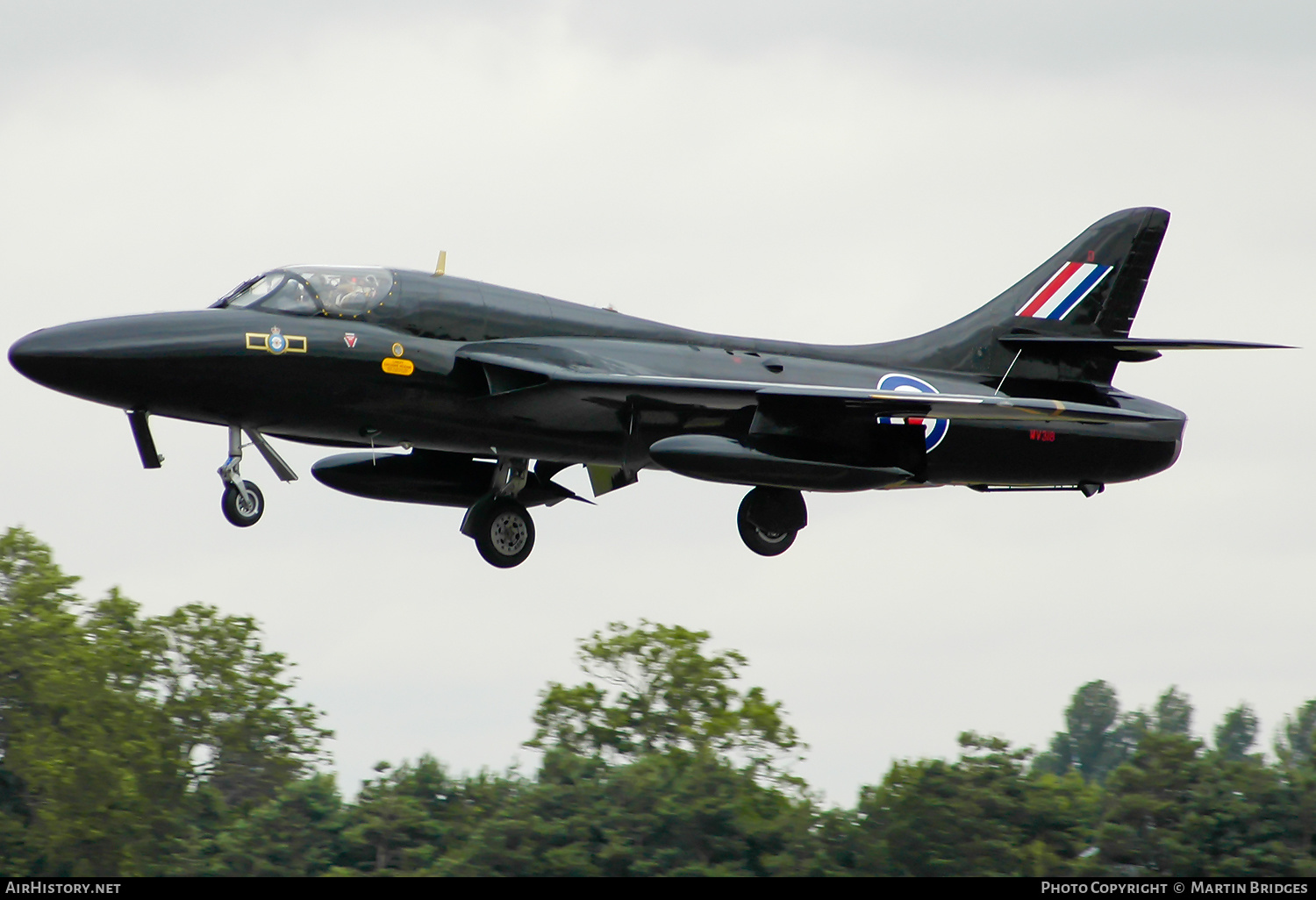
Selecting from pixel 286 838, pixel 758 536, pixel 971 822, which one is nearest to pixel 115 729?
pixel 286 838

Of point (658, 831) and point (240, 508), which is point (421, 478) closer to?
point (240, 508)

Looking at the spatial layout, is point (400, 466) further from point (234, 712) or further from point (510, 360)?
point (234, 712)

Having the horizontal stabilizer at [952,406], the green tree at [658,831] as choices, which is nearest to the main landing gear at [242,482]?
the horizontal stabilizer at [952,406]

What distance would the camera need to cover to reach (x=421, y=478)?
21250mm

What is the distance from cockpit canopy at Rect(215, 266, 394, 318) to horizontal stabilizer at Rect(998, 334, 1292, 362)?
8.92 meters

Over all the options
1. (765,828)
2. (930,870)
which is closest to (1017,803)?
(930,870)

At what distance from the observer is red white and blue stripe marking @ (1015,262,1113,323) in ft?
78.0

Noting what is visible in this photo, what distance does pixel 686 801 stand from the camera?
5303cm

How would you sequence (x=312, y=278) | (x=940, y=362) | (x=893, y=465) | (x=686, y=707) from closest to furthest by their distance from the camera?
(x=312, y=278)
(x=893, y=465)
(x=940, y=362)
(x=686, y=707)

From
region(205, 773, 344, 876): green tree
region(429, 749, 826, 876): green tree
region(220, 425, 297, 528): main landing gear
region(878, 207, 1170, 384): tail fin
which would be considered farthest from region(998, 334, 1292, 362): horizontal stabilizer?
region(205, 773, 344, 876): green tree

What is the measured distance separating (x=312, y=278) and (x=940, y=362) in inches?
343

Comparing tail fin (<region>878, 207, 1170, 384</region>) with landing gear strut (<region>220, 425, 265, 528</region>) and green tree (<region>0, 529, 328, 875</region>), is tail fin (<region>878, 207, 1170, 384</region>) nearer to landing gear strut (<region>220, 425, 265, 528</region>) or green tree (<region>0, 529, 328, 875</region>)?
landing gear strut (<region>220, 425, 265, 528</region>)

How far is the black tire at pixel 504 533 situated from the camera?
2086cm

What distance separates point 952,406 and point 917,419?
1867 mm
